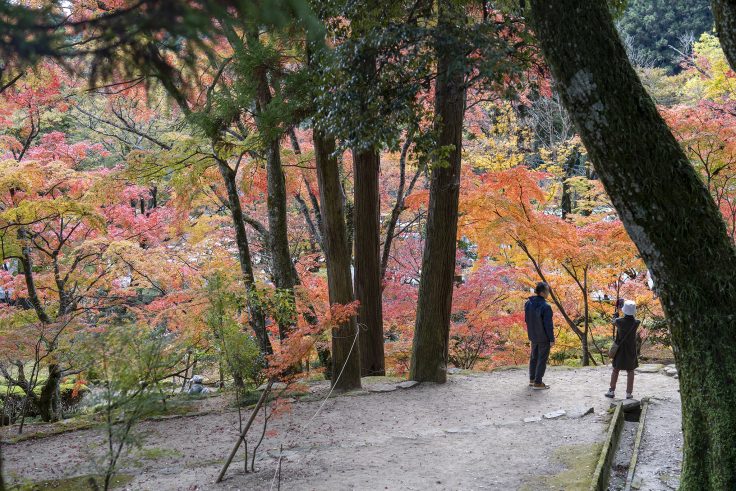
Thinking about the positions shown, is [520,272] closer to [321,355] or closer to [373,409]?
[321,355]

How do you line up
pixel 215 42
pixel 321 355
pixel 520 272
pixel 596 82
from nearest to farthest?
pixel 215 42
pixel 596 82
pixel 321 355
pixel 520 272

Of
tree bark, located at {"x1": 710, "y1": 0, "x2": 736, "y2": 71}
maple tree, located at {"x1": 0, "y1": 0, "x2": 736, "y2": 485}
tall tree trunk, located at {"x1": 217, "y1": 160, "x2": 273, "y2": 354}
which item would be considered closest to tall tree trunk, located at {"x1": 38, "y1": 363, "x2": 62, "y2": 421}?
maple tree, located at {"x1": 0, "y1": 0, "x2": 736, "y2": 485}

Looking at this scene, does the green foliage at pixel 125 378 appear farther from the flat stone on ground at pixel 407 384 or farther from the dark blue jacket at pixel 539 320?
the dark blue jacket at pixel 539 320

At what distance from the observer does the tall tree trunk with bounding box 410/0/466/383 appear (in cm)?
813

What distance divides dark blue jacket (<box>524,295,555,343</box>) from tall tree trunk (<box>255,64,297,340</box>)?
10.5ft

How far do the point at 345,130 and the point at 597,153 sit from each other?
275 cm

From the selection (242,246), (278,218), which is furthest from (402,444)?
(242,246)

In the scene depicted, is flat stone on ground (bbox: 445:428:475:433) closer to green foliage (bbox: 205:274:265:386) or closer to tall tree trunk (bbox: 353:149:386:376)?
green foliage (bbox: 205:274:265:386)

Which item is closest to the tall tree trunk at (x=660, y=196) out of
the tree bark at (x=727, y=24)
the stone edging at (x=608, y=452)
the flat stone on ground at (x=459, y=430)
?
the tree bark at (x=727, y=24)

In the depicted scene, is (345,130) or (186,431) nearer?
(345,130)

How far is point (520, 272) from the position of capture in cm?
1191

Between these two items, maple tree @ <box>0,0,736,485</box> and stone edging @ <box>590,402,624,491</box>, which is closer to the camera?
maple tree @ <box>0,0,736,485</box>

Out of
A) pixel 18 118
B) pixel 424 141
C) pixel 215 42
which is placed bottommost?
pixel 215 42

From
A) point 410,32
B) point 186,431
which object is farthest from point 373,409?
point 410,32
